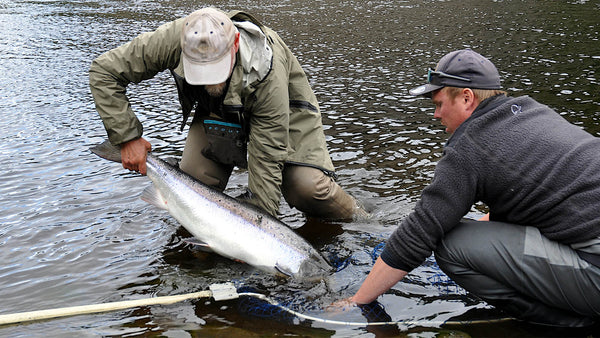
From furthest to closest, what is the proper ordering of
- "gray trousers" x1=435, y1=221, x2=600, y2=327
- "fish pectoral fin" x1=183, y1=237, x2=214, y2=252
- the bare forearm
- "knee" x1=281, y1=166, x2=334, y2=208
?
"knee" x1=281, y1=166, x2=334, y2=208
"fish pectoral fin" x1=183, y1=237, x2=214, y2=252
the bare forearm
"gray trousers" x1=435, y1=221, x2=600, y2=327

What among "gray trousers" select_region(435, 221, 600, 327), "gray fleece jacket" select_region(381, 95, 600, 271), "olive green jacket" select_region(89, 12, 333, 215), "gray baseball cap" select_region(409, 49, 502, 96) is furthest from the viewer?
"olive green jacket" select_region(89, 12, 333, 215)

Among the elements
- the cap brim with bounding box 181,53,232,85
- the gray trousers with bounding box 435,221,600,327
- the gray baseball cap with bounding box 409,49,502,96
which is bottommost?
the gray trousers with bounding box 435,221,600,327

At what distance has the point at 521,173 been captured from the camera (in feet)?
10.9

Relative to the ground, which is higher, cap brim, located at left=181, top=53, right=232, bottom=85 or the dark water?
cap brim, located at left=181, top=53, right=232, bottom=85

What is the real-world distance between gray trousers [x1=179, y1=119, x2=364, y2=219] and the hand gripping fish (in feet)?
2.21

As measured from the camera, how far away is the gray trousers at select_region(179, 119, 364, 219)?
225 inches

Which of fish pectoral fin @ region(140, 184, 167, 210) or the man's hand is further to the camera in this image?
fish pectoral fin @ region(140, 184, 167, 210)

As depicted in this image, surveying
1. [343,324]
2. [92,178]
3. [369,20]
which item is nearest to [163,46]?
[343,324]

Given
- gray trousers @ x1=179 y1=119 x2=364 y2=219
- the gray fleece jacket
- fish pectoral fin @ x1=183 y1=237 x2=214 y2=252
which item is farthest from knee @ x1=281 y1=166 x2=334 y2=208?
the gray fleece jacket

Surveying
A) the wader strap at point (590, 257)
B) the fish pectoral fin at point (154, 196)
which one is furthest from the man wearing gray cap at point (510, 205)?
the fish pectoral fin at point (154, 196)

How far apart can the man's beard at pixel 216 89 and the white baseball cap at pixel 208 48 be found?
0.24 m

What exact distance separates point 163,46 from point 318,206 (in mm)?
2293

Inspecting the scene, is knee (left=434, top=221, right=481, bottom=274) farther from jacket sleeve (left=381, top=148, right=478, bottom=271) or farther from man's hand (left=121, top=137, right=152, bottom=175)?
man's hand (left=121, top=137, right=152, bottom=175)

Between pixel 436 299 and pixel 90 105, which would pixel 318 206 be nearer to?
pixel 436 299
